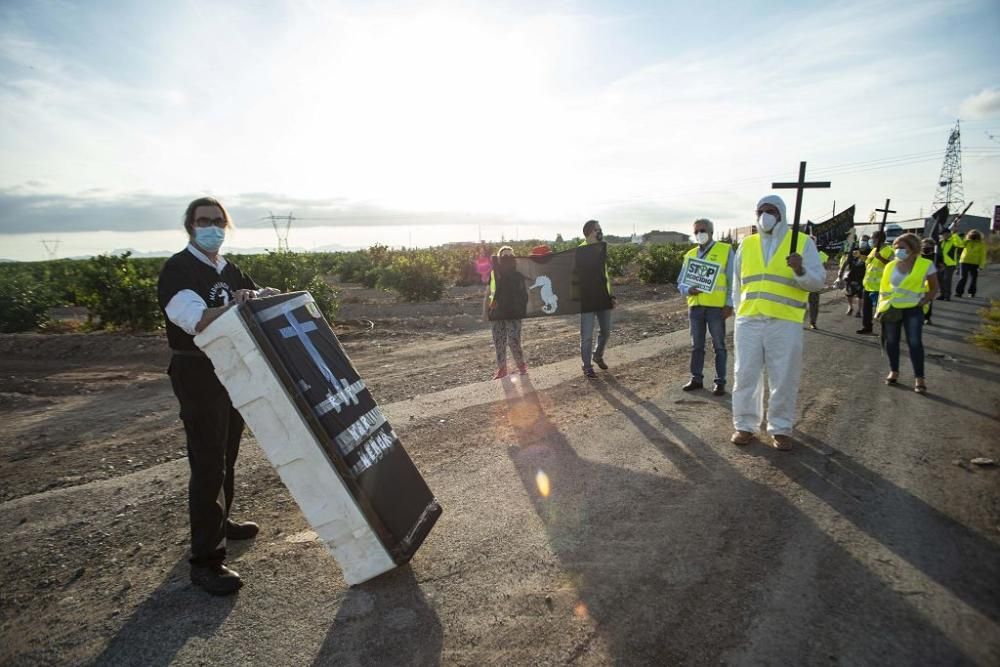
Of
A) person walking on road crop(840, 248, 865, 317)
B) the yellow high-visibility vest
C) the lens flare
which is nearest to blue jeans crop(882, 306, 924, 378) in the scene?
the lens flare

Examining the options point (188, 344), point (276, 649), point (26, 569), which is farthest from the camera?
point (26, 569)

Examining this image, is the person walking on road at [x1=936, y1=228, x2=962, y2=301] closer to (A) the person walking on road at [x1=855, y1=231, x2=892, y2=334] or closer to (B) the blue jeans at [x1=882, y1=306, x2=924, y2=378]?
(A) the person walking on road at [x1=855, y1=231, x2=892, y2=334]

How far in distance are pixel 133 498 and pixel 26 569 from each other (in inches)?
35.1

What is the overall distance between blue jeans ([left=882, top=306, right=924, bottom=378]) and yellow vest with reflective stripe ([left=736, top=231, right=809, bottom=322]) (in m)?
2.92

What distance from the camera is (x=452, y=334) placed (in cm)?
1237

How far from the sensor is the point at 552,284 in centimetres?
816

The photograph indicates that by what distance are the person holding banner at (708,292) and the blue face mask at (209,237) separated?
4.93m

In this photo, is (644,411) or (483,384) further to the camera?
(483,384)

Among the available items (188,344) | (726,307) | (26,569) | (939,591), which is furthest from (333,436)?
(726,307)

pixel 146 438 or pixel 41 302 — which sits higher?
pixel 41 302

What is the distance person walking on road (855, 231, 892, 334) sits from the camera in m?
9.38

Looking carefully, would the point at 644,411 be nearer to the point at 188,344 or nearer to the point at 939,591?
the point at 939,591

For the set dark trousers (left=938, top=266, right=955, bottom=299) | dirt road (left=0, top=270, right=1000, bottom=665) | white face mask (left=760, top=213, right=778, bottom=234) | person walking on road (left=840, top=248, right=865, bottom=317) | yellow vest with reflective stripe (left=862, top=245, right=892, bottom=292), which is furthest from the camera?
dark trousers (left=938, top=266, right=955, bottom=299)

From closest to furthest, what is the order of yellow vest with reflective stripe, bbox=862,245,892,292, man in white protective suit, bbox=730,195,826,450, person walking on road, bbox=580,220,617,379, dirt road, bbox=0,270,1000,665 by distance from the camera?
dirt road, bbox=0,270,1000,665
man in white protective suit, bbox=730,195,826,450
person walking on road, bbox=580,220,617,379
yellow vest with reflective stripe, bbox=862,245,892,292
